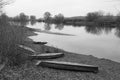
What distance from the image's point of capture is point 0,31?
6.89 meters

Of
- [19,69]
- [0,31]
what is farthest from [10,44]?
[19,69]

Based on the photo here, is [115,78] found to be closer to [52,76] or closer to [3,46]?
[52,76]

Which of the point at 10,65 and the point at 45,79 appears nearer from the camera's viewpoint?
the point at 45,79

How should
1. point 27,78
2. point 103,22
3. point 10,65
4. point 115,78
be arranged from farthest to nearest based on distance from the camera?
point 103,22 < point 115,78 < point 10,65 < point 27,78

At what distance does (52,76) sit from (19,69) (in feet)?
4.40

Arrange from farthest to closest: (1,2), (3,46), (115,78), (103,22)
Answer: (103,22)
(1,2)
(115,78)
(3,46)

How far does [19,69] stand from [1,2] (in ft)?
13.5

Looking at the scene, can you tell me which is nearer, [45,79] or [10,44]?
[45,79]

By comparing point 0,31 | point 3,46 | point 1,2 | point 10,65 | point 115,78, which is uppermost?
point 1,2

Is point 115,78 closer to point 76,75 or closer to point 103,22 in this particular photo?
point 76,75

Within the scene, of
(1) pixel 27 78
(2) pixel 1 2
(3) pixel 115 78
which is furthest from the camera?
(2) pixel 1 2

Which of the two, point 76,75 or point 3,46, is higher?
point 3,46

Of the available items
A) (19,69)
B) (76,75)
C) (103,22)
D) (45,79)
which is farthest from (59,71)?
(103,22)

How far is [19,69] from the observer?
582 centimetres
